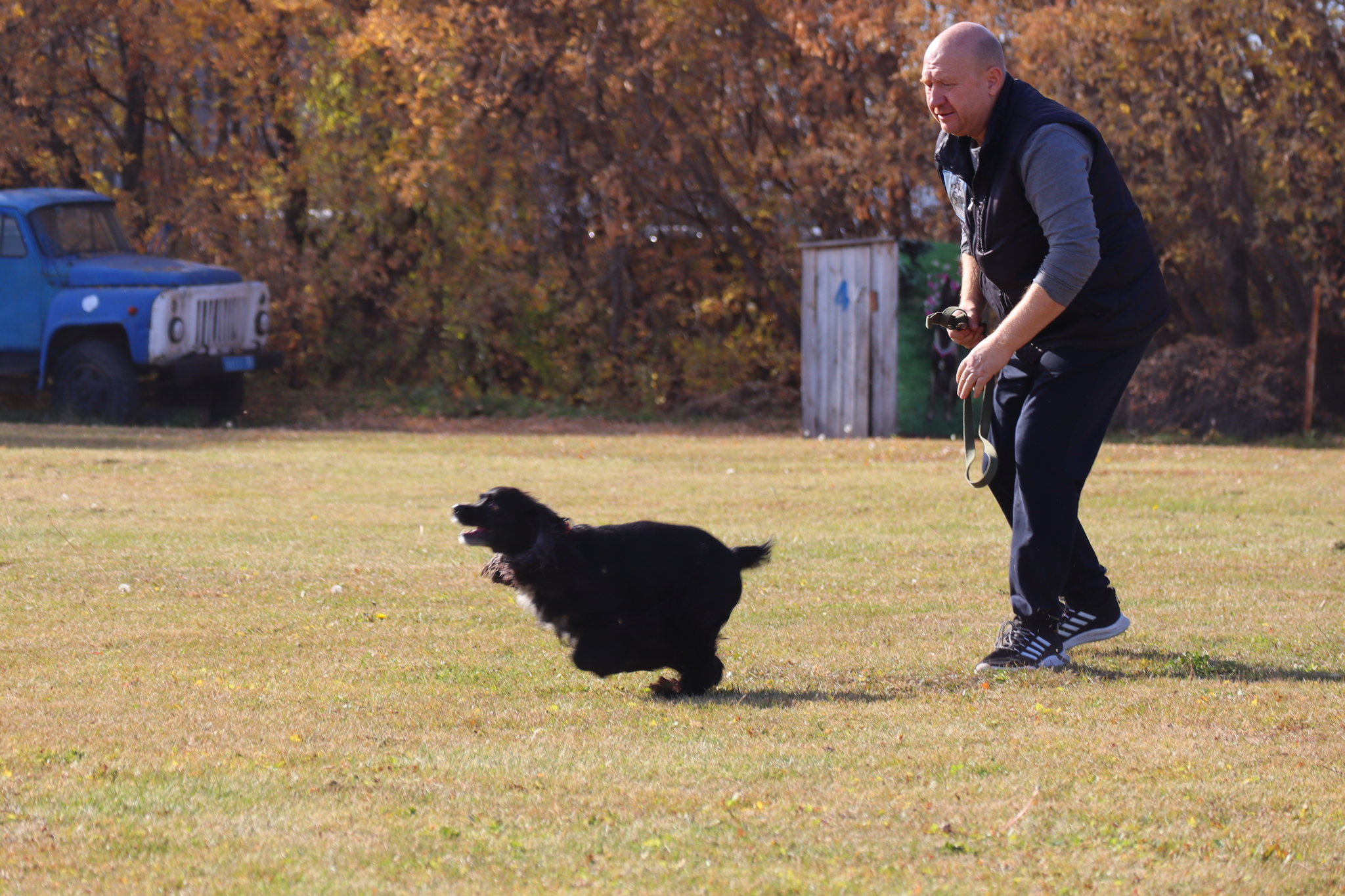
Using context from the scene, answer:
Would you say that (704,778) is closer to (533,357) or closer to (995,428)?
(995,428)

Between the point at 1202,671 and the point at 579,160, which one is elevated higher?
the point at 579,160

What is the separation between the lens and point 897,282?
664 inches

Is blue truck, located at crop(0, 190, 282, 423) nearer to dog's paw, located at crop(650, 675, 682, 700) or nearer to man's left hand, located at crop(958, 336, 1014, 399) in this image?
dog's paw, located at crop(650, 675, 682, 700)

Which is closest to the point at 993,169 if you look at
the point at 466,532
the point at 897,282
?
the point at 466,532

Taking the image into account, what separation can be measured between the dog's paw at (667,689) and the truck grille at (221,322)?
1384 centimetres

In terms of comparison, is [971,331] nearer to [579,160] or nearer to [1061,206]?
[1061,206]

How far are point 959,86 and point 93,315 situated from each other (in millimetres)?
14449

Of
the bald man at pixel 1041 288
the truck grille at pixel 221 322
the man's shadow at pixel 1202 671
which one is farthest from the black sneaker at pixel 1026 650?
the truck grille at pixel 221 322

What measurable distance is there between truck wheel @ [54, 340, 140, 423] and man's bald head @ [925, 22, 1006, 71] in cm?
1432

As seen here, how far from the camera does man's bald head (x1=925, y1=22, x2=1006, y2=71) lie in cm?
470

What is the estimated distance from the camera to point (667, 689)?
4812 millimetres

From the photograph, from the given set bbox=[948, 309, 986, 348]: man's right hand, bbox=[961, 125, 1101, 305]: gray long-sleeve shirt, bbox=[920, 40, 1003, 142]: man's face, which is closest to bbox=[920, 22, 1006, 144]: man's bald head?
bbox=[920, 40, 1003, 142]: man's face

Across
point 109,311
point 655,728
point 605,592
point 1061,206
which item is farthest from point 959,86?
point 109,311

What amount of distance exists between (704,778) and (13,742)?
192 centimetres
